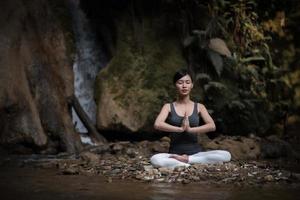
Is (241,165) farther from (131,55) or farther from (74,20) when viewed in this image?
(74,20)

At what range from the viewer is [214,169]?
6102mm

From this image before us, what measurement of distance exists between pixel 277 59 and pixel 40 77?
19.1 feet

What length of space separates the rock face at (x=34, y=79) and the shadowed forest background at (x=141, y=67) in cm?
2

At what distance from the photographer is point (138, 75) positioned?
9.80 metres

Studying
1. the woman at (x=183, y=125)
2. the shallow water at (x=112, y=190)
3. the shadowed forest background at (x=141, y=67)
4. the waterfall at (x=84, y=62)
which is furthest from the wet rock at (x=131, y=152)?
the shallow water at (x=112, y=190)

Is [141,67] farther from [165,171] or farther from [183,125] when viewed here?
[165,171]

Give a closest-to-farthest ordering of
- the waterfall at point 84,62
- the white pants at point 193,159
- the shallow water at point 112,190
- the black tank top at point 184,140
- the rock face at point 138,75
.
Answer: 1. the shallow water at point 112,190
2. the white pants at point 193,159
3. the black tank top at point 184,140
4. the rock face at point 138,75
5. the waterfall at point 84,62

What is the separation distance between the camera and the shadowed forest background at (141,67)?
8.12 metres

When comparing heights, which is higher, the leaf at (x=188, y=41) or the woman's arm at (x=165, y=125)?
the leaf at (x=188, y=41)

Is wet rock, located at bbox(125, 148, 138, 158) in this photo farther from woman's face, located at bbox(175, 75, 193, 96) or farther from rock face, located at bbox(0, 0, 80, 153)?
woman's face, located at bbox(175, 75, 193, 96)

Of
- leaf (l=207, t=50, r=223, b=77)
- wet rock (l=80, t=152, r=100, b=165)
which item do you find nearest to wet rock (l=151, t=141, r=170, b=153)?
wet rock (l=80, t=152, r=100, b=165)

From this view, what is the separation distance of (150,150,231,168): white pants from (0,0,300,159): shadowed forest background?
60.5 inches

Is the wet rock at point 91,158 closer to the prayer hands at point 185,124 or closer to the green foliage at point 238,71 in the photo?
the prayer hands at point 185,124

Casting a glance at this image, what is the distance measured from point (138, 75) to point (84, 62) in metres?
1.32
